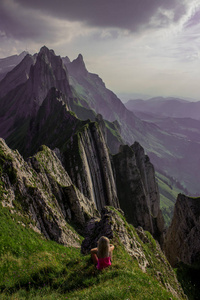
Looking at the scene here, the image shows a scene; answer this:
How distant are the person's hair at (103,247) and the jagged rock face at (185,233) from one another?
118 ft

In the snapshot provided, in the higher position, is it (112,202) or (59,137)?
(59,137)

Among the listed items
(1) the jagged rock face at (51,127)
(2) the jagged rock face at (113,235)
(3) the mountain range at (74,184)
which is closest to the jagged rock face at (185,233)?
(3) the mountain range at (74,184)

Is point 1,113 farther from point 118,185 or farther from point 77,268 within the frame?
point 77,268

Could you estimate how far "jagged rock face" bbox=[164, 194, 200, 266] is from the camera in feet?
128

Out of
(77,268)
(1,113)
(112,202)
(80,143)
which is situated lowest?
(112,202)

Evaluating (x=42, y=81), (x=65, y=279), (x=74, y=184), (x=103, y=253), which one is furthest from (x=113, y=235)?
(x=42, y=81)

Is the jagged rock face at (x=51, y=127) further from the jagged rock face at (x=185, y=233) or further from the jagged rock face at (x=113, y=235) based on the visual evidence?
the jagged rock face at (x=113, y=235)

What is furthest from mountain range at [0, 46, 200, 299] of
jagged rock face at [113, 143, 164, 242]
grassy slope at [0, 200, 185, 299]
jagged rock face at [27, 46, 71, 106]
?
grassy slope at [0, 200, 185, 299]

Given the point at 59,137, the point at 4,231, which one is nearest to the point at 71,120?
the point at 59,137

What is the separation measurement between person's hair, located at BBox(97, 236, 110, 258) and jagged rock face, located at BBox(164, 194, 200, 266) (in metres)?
36.0

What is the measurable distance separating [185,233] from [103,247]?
43002 millimetres

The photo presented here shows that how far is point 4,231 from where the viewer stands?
13930 mm

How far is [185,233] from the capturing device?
44.4 m

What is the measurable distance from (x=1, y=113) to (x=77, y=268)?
217 meters
